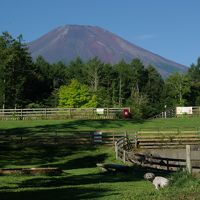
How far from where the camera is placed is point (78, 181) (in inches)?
854

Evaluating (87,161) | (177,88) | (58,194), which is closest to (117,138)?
(87,161)

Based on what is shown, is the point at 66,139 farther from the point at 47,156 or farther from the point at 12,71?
the point at 12,71

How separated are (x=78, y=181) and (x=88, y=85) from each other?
385ft

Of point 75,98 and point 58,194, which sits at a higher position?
point 75,98

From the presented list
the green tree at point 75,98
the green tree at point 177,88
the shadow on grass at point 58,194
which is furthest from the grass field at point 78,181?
the green tree at point 177,88

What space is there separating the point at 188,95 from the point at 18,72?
1954 inches

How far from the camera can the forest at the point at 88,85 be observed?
97.5 meters

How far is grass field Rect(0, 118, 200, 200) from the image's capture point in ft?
50.0

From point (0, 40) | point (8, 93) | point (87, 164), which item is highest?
point (0, 40)

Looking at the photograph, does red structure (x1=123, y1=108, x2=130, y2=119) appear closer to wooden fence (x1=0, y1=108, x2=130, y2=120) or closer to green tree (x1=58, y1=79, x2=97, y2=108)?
wooden fence (x1=0, y1=108, x2=130, y2=120)

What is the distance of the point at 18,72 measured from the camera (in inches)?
4126

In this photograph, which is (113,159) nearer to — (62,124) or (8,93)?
(62,124)

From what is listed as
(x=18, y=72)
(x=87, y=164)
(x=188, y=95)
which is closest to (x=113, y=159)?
(x=87, y=164)

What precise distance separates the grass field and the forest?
160ft
